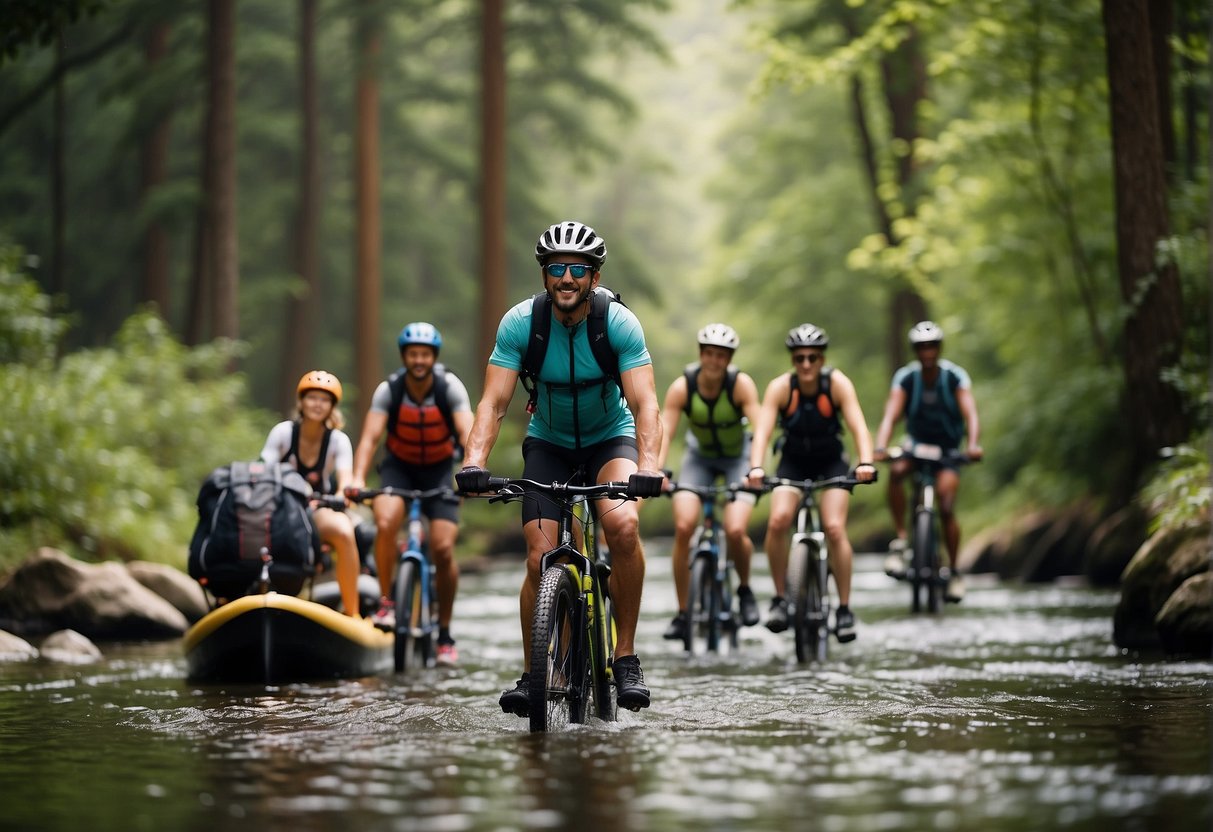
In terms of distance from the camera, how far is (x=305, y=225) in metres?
36.2

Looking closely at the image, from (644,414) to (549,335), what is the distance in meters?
0.64

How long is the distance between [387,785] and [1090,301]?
17.3m

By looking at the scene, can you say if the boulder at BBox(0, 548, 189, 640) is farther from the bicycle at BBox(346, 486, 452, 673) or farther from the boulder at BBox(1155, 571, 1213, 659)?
the boulder at BBox(1155, 571, 1213, 659)

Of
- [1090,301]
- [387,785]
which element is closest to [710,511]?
[387,785]

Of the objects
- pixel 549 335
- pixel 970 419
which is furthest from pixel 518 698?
pixel 970 419

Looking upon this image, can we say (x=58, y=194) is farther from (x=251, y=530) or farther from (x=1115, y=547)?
(x=251, y=530)

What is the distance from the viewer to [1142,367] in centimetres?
1622

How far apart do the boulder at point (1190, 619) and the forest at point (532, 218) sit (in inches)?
56.2

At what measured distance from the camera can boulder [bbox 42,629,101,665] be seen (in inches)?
492

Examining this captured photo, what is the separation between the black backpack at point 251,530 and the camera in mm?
10828

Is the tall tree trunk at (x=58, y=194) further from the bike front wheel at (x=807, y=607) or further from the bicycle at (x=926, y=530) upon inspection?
the bike front wheel at (x=807, y=607)

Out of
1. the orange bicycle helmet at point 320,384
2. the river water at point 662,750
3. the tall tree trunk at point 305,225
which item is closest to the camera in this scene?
the river water at point 662,750

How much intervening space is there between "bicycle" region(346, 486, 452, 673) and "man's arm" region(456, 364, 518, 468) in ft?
11.9

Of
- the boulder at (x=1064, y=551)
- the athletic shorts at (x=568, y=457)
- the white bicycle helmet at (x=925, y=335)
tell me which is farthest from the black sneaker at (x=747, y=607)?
the boulder at (x=1064, y=551)
